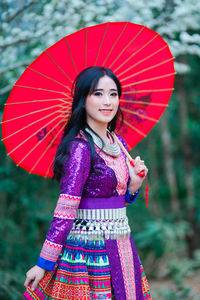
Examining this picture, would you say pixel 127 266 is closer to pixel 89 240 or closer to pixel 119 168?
pixel 89 240

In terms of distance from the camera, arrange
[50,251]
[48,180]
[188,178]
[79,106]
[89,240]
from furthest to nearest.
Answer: [188,178]
[48,180]
[79,106]
[89,240]
[50,251]

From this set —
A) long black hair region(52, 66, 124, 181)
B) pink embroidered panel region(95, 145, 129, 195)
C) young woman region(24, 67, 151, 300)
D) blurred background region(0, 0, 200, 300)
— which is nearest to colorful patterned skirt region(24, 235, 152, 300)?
young woman region(24, 67, 151, 300)

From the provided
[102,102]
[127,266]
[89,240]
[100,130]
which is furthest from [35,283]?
[102,102]

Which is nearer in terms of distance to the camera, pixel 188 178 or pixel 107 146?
pixel 107 146

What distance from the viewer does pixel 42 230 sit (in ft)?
17.8

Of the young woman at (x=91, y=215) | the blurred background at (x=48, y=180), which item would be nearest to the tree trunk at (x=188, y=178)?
the blurred background at (x=48, y=180)

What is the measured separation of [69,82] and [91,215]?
30.1 inches

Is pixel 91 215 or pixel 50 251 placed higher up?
pixel 91 215

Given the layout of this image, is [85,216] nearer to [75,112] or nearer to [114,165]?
[114,165]

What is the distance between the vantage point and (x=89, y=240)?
1984mm

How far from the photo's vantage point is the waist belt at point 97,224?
1994mm

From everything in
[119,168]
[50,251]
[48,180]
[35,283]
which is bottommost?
[48,180]

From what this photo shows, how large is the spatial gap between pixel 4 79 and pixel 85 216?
261 centimetres

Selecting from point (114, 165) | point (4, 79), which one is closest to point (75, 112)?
point (114, 165)
